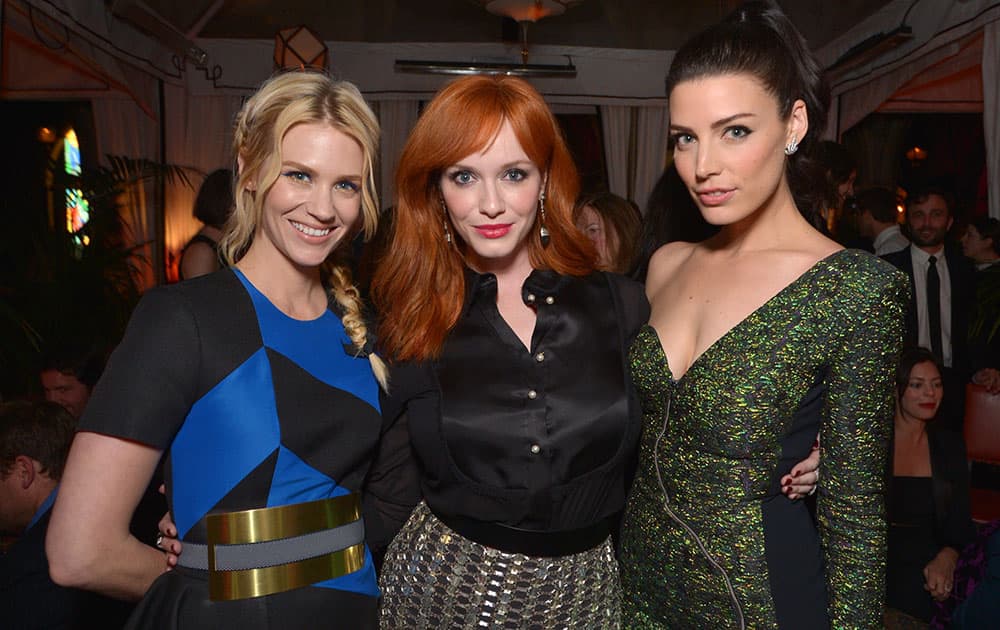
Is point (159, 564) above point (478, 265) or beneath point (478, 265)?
beneath

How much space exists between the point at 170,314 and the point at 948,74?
22.8 ft

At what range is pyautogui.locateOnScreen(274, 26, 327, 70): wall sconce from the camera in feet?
21.5

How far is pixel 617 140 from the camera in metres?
9.31

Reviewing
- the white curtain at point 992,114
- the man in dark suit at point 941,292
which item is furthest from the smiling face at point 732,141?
the white curtain at point 992,114

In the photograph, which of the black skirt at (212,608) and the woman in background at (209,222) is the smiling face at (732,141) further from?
the woman in background at (209,222)

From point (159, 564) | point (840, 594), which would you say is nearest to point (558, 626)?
point (840, 594)

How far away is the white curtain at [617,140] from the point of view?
9.28 metres

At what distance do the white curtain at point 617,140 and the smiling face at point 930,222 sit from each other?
4344 millimetres

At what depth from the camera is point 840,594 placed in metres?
1.58

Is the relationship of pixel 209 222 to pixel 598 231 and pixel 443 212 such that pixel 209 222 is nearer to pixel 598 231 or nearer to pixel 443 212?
pixel 598 231

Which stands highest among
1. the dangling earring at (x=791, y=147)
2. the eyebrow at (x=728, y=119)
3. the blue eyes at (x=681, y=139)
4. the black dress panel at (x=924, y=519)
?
the eyebrow at (x=728, y=119)

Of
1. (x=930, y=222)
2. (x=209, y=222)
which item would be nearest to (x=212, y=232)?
(x=209, y=222)

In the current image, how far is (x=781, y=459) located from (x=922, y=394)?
255 cm

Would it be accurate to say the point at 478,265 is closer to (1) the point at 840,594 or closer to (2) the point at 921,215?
(1) the point at 840,594
